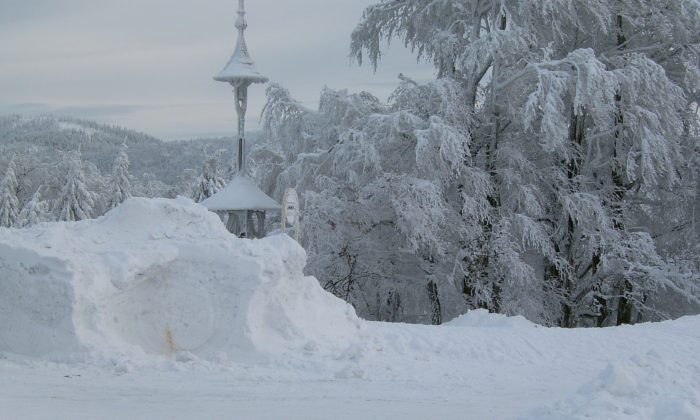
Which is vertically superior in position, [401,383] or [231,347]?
[231,347]

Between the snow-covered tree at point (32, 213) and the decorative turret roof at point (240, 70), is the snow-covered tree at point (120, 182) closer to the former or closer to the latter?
the snow-covered tree at point (32, 213)

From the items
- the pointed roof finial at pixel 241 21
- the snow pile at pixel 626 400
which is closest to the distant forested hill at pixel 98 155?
the pointed roof finial at pixel 241 21

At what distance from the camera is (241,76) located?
18609mm

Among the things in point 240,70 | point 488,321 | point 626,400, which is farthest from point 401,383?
point 240,70

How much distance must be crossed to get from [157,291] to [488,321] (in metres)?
5.94

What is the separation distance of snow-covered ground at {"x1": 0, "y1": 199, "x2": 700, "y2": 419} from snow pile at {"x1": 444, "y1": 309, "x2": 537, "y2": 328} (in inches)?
41.3

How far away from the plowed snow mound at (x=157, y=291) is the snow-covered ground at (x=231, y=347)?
2 centimetres

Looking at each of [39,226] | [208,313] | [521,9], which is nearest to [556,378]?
[208,313]

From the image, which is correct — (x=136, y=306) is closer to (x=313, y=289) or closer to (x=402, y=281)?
(x=313, y=289)

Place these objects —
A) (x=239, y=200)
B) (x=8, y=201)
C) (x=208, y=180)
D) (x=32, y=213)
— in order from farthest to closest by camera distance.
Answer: (x=208, y=180) < (x=8, y=201) < (x=32, y=213) < (x=239, y=200)

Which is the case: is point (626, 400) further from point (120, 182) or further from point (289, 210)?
point (120, 182)

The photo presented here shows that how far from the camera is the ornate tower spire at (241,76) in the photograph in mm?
18688

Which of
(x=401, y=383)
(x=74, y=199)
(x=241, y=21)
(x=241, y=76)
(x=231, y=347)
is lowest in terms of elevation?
(x=401, y=383)

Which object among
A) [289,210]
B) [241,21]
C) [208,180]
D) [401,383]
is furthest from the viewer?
[208,180]
